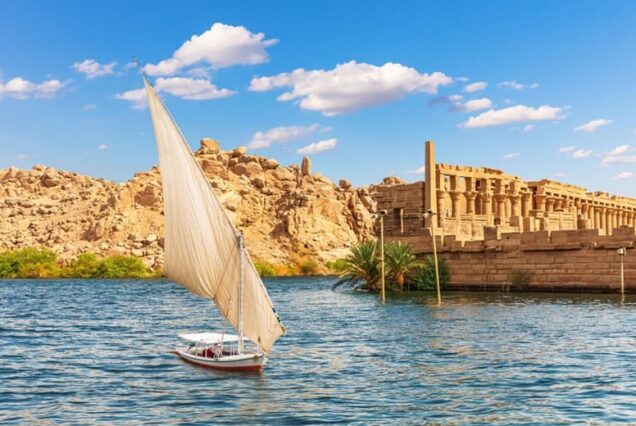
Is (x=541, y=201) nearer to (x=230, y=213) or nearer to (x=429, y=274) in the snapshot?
(x=429, y=274)

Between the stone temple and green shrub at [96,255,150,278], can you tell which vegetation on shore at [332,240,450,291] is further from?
green shrub at [96,255,150,278]

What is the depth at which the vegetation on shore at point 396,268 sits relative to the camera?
50812 mm

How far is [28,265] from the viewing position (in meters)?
103

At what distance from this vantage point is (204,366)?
1911cm

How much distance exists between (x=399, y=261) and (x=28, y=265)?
67050mm

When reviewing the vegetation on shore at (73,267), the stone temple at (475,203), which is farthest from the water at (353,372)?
the vegetation on shore at (73,267)

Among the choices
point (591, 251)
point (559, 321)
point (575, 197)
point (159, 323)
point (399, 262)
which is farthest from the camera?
point (575, 197)

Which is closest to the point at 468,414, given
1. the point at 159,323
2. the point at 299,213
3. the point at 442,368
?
the point at 442,368

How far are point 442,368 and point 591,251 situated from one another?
26823 mm

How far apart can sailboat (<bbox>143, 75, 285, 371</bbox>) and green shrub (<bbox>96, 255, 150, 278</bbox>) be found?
3261 inches

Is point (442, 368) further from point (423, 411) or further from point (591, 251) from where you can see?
point (591, 251)

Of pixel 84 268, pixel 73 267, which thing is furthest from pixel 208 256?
pixel 73 267

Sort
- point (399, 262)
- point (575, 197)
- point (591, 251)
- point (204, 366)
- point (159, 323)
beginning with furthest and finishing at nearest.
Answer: point (575, 197) < point (399, 262) < point (591, 251) < point (159, 323) < point (204, 366)

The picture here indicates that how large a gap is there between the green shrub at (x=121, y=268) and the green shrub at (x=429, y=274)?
57.5m
